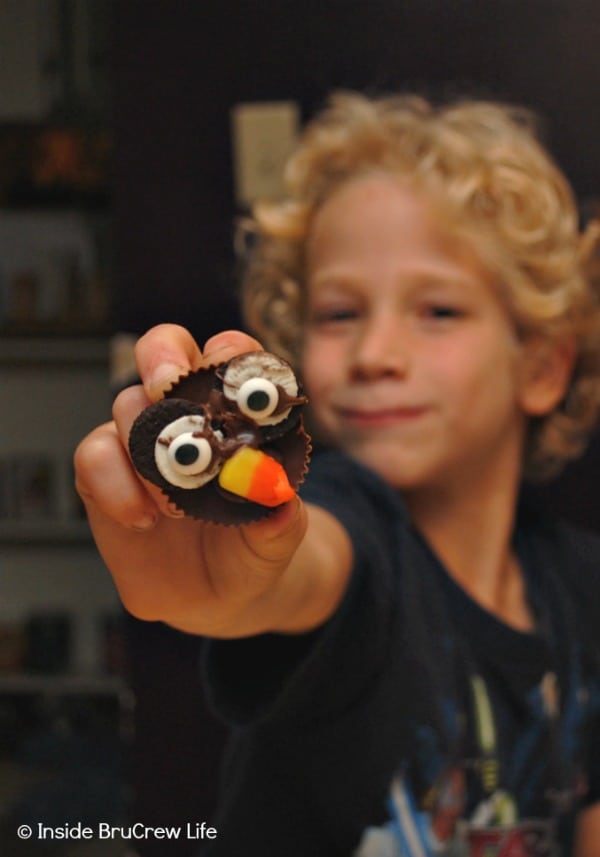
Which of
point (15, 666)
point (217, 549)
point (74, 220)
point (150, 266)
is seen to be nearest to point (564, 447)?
point (150, 266)

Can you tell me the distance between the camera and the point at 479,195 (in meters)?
0.52

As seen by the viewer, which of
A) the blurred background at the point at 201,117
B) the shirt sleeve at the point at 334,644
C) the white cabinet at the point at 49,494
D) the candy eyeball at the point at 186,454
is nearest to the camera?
the candy eyeball at the point at 186,454

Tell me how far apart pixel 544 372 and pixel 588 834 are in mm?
257

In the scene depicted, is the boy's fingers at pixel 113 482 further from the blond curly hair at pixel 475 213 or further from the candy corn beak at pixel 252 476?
the blond curly hair at pixel 475 213

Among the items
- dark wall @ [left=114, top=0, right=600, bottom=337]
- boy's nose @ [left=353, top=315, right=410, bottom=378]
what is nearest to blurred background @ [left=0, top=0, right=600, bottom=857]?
dark wall @ [left=114, top=0, right=600, bottom=337]

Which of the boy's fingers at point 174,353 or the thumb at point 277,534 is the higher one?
the boy's fingers at point 174,353

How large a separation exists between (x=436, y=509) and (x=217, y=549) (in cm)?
29

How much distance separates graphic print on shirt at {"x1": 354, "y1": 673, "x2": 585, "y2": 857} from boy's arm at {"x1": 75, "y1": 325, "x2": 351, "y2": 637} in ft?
0.54

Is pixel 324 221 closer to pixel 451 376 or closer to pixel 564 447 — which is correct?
pixel 451 376

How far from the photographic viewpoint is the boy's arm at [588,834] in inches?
21.1

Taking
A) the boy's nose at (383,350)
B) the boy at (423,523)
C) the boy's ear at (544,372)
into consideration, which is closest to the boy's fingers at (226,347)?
the boy at (423,523)

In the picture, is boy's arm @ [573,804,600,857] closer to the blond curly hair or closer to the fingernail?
the blond curly hair

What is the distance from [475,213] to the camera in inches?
20.2

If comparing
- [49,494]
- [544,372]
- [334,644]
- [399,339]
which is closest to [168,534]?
[334,644]
